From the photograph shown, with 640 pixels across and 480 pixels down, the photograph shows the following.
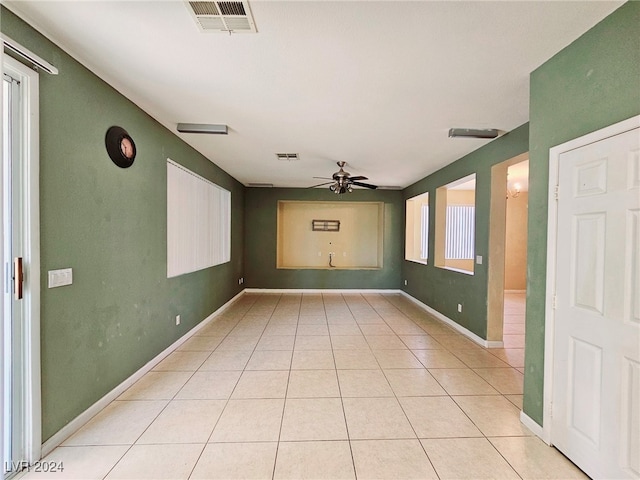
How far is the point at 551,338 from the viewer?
1968mm

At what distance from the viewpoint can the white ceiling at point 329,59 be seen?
5.21 ft

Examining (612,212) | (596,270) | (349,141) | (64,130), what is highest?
(349,141)

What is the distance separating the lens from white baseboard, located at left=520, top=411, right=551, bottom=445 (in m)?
2.02

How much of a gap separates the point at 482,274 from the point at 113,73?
439cm

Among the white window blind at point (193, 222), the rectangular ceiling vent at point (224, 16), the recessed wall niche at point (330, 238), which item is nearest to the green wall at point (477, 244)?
the recessed wall niche at point (330, 238)

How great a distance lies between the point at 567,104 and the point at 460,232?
6.28 m

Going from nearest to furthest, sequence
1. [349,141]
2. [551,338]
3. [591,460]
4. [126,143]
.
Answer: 1. [591,460]
2. [551,338]
3. [126,143]
4. [349,141]

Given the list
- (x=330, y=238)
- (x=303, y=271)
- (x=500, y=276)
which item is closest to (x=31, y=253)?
(x=500, y=276)

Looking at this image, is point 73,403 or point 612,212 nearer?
point 612,212

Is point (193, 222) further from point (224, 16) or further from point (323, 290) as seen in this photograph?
point (323, 290)

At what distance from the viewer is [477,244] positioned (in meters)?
→ 4.04

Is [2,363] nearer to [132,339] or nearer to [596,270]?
[132,339]

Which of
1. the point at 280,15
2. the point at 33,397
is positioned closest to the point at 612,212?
the point at 280,15

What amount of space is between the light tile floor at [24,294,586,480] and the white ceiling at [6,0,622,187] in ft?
8.17
